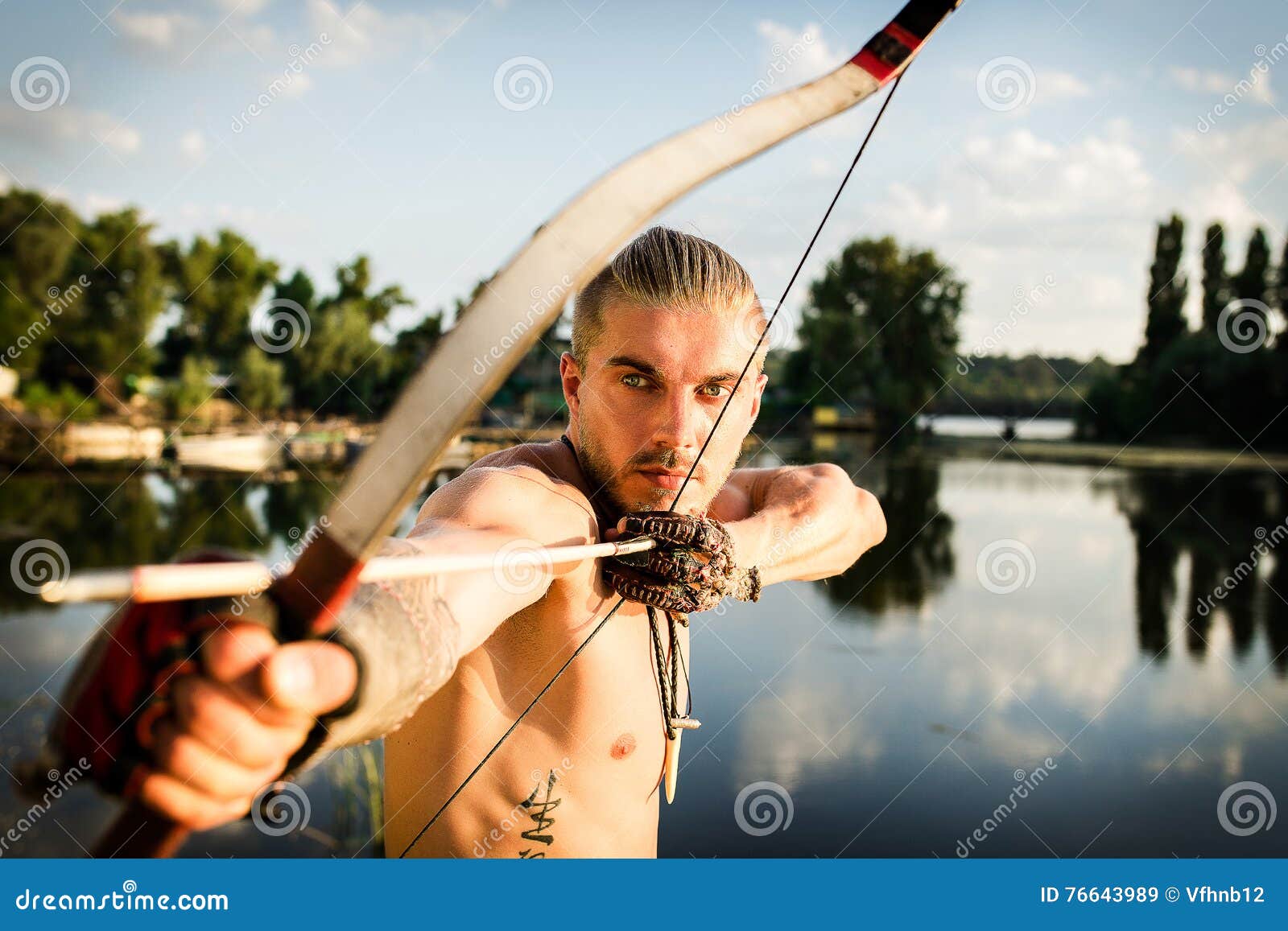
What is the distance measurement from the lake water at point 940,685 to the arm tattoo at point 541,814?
17.0 feet

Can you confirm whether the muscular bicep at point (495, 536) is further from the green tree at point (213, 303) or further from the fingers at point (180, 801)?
the green tree at point (213, 303)

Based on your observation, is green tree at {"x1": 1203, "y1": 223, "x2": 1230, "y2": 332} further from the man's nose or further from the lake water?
the man's nose

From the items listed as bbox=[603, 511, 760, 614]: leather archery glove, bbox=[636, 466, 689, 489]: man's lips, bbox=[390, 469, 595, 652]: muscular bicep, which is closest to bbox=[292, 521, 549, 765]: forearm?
bbox=[390, 469, 595, 652]: muscular bicep

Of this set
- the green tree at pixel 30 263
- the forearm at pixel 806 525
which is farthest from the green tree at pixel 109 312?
the forearm at pixel 806 525

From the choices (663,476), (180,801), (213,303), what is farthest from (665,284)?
(213,303)

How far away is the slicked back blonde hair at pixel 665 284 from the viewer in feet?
6.08

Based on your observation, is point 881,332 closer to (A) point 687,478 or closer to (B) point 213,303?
(B) point 213,303

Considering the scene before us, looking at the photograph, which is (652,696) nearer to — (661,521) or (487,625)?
(661,521)

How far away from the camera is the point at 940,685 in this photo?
19.2 m

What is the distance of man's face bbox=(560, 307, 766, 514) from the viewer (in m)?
1.80

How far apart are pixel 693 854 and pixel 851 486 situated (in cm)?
990

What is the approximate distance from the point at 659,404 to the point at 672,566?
0.35 m

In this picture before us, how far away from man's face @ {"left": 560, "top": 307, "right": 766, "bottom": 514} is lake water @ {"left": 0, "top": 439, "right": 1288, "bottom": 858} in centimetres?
551

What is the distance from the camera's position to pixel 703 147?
121 centimetres
